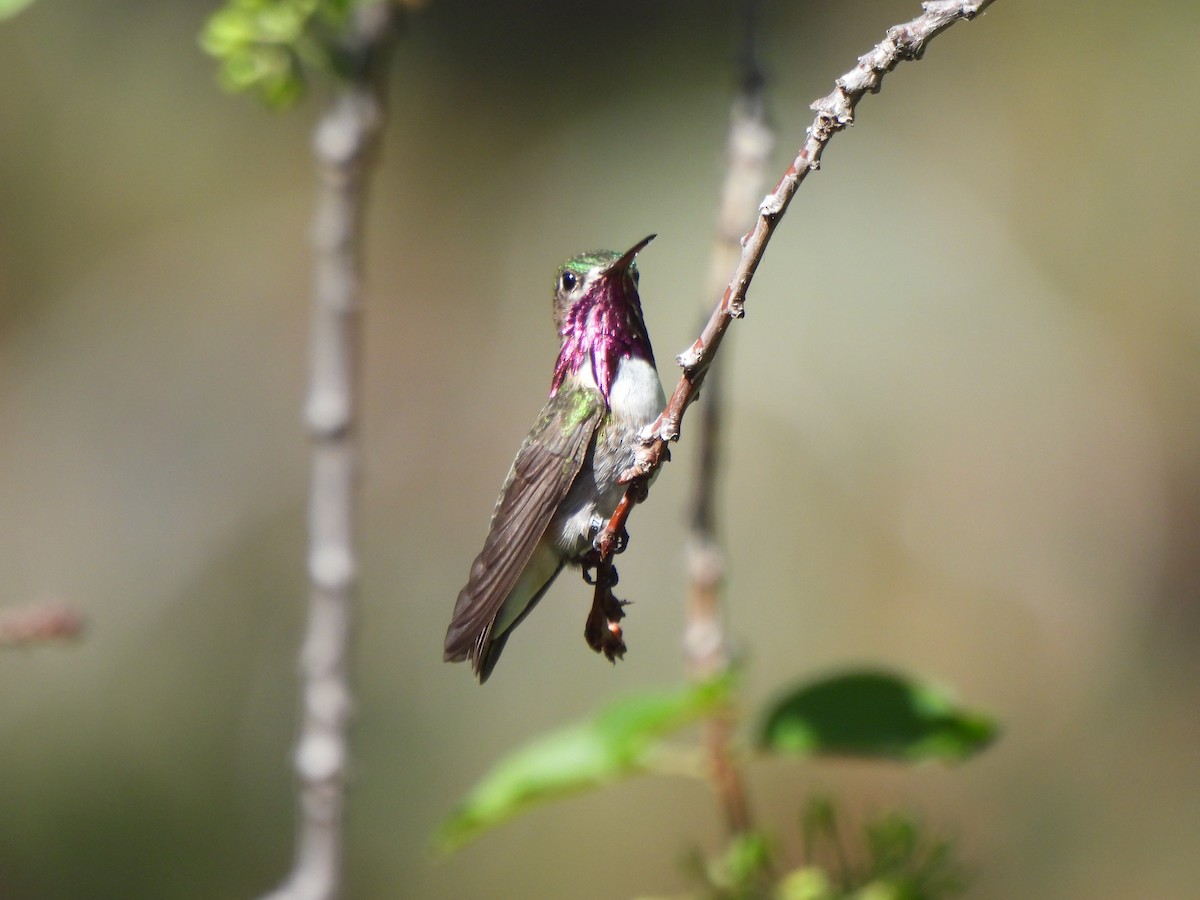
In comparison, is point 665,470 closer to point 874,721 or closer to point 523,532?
point 874,721

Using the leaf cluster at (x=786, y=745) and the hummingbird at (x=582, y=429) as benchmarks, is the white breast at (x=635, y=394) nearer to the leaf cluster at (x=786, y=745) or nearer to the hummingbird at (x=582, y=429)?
the hummingbird at (x=582, y=429)

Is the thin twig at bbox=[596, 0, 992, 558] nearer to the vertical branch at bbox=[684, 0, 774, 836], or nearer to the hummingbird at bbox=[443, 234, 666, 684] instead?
the hummingbird at bbox=[443, 234, 666, 684]

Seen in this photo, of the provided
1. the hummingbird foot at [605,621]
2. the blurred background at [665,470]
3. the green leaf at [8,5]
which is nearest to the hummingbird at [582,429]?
the hummingbird foot at [605,621]

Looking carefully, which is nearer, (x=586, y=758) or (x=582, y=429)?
(x=582, y=429)

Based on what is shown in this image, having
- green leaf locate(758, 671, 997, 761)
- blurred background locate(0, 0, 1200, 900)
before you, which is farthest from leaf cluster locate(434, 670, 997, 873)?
blurred background locate(0, 0, 1200, 900)

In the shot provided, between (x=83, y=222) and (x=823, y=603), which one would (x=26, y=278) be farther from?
(x=823, y=603)

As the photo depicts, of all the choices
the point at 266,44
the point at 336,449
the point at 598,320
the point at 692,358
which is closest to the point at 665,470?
the point at 336,449

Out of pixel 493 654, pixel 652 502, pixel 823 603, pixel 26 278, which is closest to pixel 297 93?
pixel 493 654
